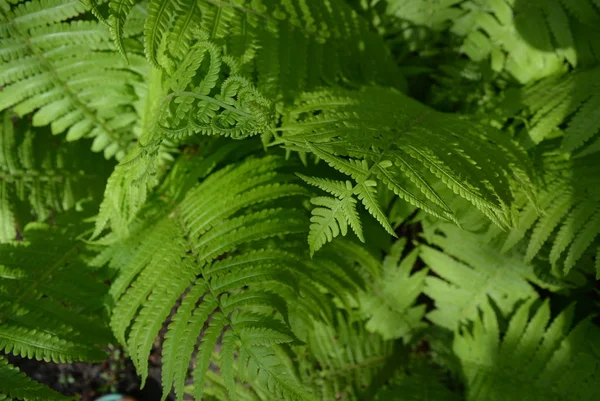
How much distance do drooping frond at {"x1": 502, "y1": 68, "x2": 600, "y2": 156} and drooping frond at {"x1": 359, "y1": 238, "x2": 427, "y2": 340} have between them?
0.66 meters

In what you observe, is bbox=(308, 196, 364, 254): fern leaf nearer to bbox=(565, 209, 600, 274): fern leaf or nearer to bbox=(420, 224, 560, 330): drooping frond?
bbox=(565, 209, 600, 274): fern leaf

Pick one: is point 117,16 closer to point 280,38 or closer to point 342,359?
point 280,38

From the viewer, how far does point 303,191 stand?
59.5 inches

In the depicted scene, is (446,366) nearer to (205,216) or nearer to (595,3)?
(205,216)

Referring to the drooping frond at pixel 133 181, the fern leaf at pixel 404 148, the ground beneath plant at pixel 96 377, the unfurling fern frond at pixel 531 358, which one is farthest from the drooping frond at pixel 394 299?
the ground beneath plant at pixel 96 377

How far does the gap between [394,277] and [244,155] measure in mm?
755

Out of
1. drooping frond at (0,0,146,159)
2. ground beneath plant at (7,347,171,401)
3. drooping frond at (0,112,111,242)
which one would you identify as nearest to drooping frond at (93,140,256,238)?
drooping frond at (0,0,146,159)

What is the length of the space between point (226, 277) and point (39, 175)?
1053mm

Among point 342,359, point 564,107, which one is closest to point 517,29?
point 564,107

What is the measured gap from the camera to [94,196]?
1.95 meters

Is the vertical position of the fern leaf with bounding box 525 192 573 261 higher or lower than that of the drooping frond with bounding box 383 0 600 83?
lower

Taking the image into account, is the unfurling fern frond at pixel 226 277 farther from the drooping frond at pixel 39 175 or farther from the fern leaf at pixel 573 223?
the fern leaf at pixel 573 223

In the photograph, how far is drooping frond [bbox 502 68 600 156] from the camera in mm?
1408

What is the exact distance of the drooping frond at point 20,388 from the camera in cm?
118
